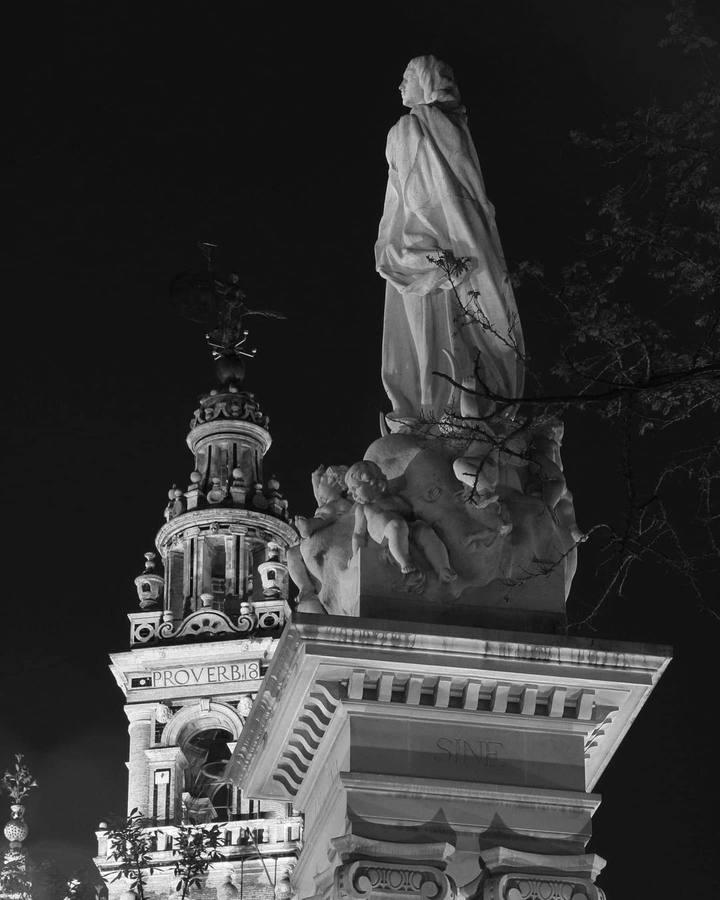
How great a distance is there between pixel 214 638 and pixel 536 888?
7082 cm

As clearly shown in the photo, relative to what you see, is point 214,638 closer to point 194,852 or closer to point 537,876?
point 194,852

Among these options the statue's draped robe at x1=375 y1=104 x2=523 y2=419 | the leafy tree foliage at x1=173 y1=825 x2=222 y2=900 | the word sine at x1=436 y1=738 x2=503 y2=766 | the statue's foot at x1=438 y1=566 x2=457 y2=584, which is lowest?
the word sine at x1=436 y1=738 x2=503 y2=766

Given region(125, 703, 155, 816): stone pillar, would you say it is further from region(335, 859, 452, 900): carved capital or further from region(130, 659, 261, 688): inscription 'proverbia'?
region(335, 859, 452, 900): carved capital

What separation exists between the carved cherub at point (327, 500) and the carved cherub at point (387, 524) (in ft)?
1.01

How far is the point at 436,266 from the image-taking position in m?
16.7

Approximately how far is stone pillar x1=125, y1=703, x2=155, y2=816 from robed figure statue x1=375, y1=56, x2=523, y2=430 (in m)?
64.9

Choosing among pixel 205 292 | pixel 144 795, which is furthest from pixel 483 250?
pixel 144 795

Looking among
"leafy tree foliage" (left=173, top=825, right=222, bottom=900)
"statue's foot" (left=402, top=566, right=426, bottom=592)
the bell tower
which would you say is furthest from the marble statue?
the bell tower

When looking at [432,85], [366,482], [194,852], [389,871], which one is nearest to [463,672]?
[389,871]

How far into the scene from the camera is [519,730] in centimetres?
1490

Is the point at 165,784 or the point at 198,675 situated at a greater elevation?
the point at 198,675

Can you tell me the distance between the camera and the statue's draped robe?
54.0ft

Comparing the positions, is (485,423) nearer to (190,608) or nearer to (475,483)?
(475,483)

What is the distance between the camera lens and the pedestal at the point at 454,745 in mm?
14398
